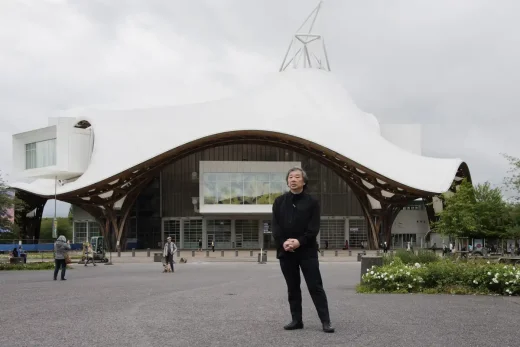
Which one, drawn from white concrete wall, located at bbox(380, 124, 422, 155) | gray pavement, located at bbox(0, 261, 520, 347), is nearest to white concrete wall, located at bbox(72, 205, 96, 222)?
white concrete wall, located at bbox(380, 124, 422, 155)

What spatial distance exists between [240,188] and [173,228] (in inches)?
417

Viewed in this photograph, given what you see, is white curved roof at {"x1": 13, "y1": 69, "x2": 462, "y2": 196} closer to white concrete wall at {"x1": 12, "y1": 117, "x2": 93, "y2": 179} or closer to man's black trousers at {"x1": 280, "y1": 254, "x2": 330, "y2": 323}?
white concrete wall at {"x1": 12, "y1": 117, "x2": 93, "y2": 179}

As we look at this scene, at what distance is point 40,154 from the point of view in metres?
56.5

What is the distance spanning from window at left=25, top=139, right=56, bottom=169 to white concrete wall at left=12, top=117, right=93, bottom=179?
1.26 feet

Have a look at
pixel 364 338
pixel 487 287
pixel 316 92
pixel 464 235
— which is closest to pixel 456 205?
pixel 464 235

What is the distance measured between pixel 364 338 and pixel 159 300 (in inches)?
201

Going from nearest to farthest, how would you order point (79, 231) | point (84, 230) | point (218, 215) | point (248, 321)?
point (248, 321)
point (218, 215)
point (84, 230)
point (79, 231)

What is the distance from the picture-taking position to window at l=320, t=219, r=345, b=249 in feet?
212

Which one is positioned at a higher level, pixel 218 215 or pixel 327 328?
pixel 218 215

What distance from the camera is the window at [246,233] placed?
2511 inches

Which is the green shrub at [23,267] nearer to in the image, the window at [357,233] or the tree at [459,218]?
the tree at [459,218]

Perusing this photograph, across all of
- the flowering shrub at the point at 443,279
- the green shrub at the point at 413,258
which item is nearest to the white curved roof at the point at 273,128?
the green shrub at the point at 413,258

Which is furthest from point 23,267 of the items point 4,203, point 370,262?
point 370,262

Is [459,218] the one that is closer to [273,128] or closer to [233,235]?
[273,128]
